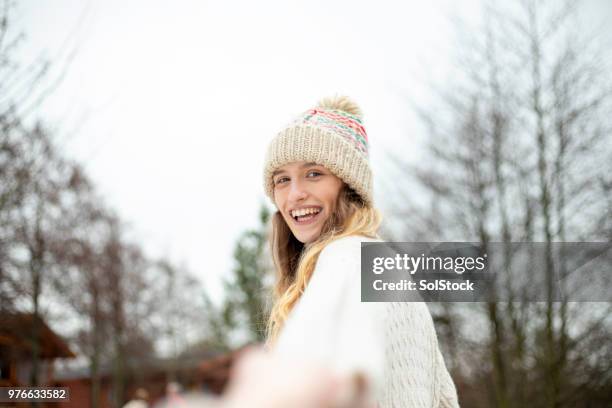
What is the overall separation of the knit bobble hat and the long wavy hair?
47mm

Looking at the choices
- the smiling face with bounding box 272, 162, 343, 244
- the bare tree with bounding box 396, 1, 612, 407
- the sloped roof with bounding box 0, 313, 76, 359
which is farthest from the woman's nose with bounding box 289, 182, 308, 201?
the sloped roof with bounding box 0, 313, 76, 359

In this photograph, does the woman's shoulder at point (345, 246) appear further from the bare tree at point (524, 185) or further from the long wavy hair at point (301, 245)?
the bare tree at point (524, 185)

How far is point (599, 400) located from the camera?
632 centimetres

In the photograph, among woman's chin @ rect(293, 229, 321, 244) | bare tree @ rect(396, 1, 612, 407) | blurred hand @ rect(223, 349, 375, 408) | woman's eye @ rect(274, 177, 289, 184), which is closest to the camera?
blurred hand @ rect(223, 349, 375, 408)

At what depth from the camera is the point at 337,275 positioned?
0.74 meters

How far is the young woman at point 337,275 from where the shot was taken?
62 centimetres

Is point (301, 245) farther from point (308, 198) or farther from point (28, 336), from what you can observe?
point (28, 336)

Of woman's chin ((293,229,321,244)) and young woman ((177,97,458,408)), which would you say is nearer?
young woman ((177,97,458,408))

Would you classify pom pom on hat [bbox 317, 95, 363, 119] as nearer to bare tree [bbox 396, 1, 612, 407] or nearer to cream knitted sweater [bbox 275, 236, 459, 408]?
cream knitted sweater [bbox 275, 236, 459, 408]

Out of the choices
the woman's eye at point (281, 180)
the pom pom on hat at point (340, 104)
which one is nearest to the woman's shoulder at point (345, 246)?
the woman's eye at point (281, 180)

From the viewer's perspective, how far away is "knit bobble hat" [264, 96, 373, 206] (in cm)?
128

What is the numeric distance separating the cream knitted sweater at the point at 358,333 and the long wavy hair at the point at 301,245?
0.30ft

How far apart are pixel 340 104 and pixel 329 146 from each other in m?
0.27

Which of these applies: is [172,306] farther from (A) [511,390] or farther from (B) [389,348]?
(B) [389,348]
